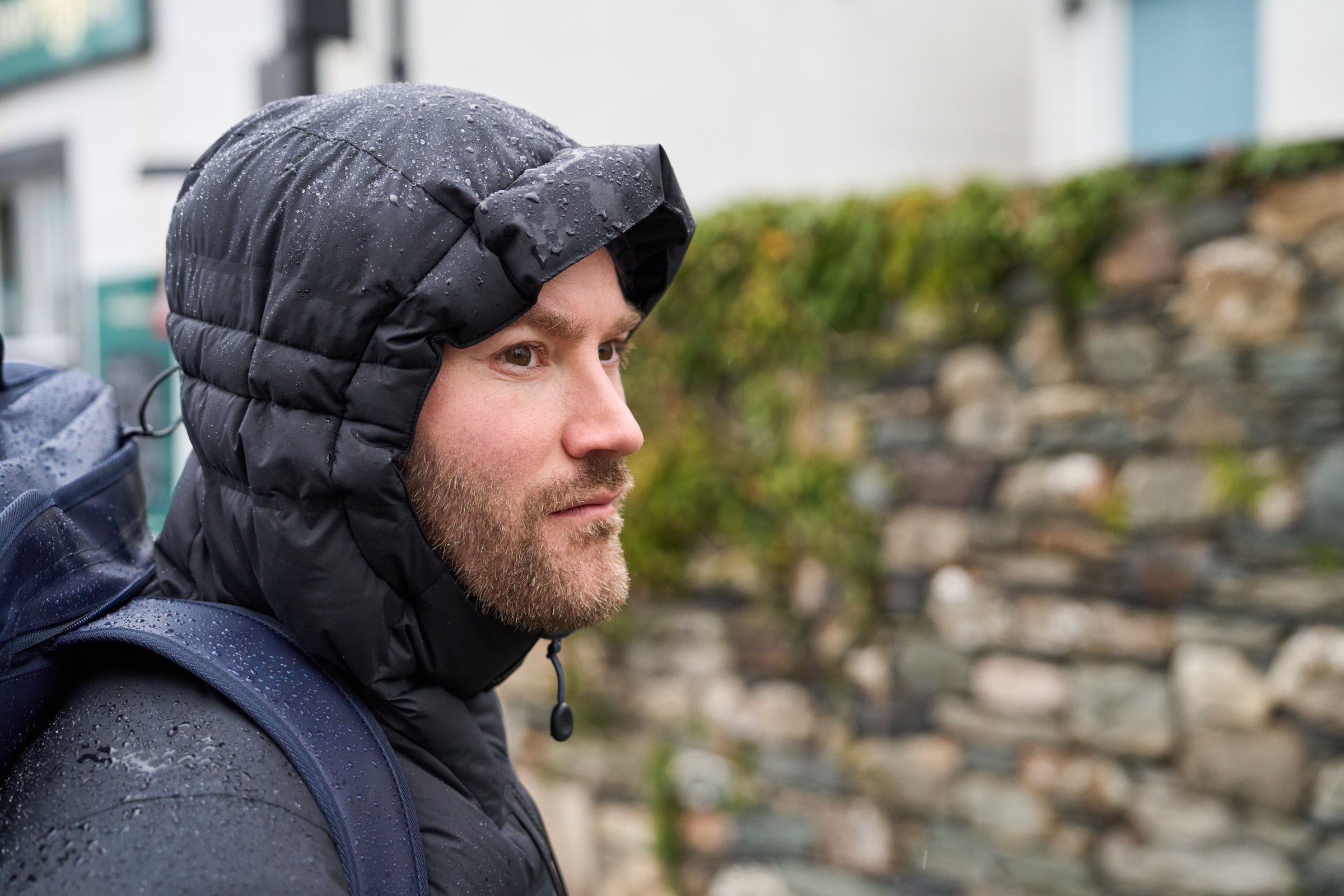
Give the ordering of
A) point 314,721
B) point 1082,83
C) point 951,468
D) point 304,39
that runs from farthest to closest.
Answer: point 1082,83 < point 951,468 < point 304,39 < point 314,721

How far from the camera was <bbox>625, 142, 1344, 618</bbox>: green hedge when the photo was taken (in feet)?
11.9

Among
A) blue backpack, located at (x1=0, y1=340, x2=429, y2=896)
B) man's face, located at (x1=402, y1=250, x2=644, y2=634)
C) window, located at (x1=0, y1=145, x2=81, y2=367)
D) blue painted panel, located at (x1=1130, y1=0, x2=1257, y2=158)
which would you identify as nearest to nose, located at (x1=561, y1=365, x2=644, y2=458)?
man's face, located at (x1=402, y1=250, x2=644, y2=634)

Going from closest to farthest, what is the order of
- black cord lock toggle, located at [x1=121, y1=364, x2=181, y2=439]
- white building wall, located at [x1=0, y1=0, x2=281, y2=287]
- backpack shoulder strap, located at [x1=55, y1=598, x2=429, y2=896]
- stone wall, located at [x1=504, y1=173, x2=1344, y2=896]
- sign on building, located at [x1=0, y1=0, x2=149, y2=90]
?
1. backpack shoulder strap, located at [x1=55, y1=598, x2=429, y2=896]
2. black cord lock toggle, located at [x1=121, y1=364, x2=181, y2=439]
3. stone wall, located at [x1=504, y1=173, x2=1344, y2=896]
4. white building wall, located at [x1=0, y1=0, x2=281, y2=287]
5. sign on building, located at [x1=0, y1=0, x2=149, y2=90]

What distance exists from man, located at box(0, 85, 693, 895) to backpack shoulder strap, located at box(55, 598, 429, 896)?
1.0 inches

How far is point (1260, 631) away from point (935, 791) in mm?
1216

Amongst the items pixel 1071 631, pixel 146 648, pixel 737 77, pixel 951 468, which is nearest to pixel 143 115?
pixel 737 77

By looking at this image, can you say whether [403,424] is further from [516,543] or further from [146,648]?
[146,648]

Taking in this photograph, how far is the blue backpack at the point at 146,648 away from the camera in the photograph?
3.43ft

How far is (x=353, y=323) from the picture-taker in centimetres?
118

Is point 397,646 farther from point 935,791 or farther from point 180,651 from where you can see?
point 935,791

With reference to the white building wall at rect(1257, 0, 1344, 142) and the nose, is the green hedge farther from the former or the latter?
the nose

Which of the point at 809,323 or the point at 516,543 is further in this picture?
the point at 809,323

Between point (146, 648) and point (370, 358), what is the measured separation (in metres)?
0.36

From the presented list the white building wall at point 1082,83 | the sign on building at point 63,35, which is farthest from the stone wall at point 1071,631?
the sign on building at point 63,35
